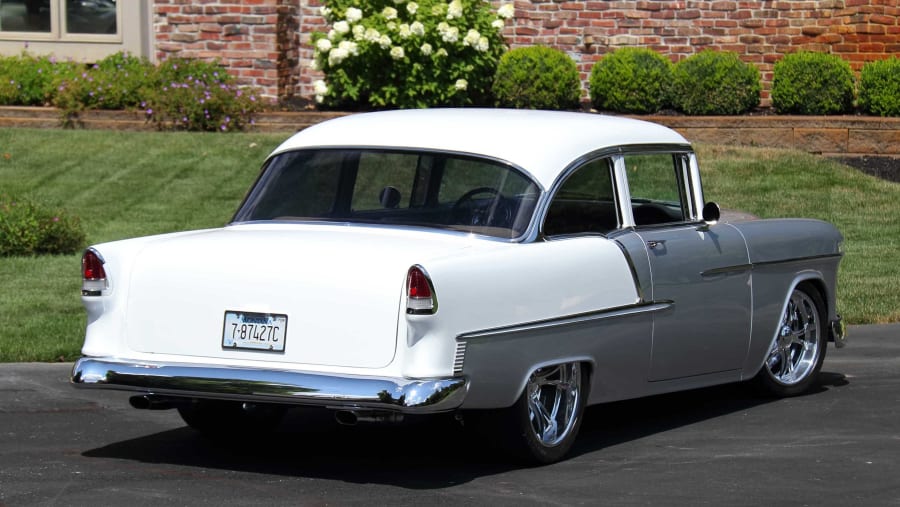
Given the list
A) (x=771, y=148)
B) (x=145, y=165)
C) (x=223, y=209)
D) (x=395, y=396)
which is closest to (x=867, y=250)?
(x=771, y=148)

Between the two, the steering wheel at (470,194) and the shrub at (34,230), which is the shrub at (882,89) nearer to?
the shrub at (34,230)

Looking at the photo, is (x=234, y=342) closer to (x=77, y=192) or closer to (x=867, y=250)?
(x=867, y=250)

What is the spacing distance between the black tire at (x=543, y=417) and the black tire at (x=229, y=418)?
51.5 inches

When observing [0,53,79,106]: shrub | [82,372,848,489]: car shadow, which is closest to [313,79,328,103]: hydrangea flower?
[0,53,79,106]: shrub

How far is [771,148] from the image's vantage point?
18.0 m

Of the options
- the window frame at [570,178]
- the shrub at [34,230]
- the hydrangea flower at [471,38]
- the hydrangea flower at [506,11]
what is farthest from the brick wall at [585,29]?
the window frame at [570,178]

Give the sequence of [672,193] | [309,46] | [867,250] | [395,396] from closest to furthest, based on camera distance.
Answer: [395,396] < [672,193] < [867,250] < [309,46]

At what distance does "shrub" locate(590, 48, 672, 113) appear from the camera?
740 inches

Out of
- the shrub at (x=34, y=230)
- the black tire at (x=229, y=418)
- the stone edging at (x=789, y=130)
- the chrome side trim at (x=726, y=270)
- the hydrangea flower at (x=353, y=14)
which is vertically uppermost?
the hydrangea flower at (x=353, y=14)

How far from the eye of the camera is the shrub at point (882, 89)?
720 inches

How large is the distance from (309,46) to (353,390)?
15.4 meters

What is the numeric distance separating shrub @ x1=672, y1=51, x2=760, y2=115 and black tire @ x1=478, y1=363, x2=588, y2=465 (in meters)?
12.1

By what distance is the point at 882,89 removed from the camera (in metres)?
18.3

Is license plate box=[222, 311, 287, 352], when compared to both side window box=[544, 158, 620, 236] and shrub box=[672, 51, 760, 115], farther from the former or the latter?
shrub box=[672, 51, 760, 115]
